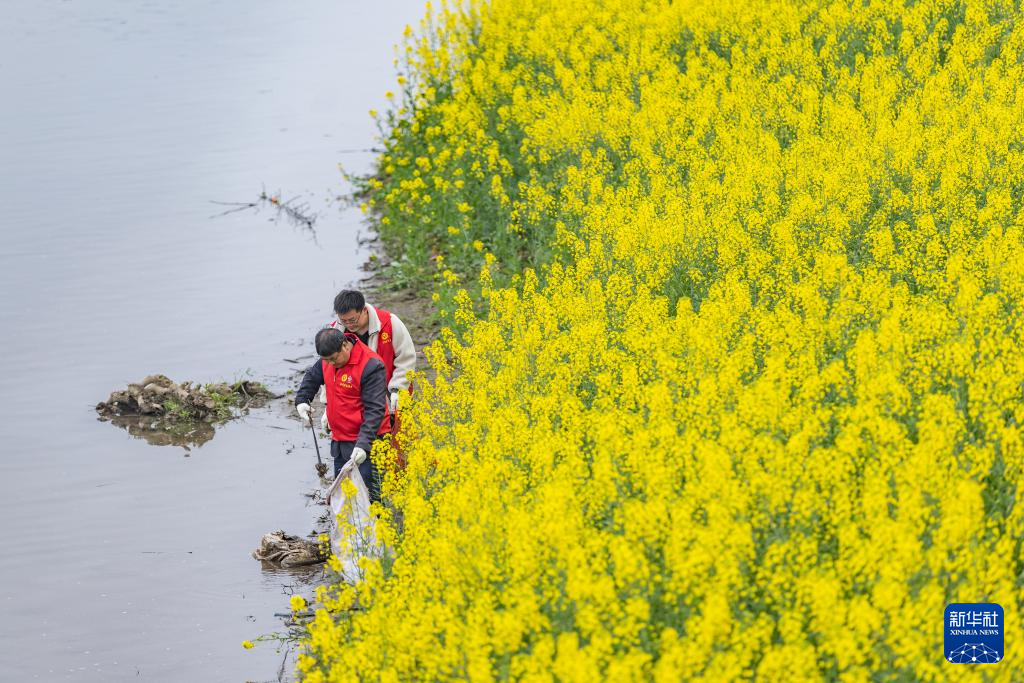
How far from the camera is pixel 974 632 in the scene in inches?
194

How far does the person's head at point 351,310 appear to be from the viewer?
7270mm

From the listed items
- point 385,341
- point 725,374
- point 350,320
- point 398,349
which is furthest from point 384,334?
point 725,374

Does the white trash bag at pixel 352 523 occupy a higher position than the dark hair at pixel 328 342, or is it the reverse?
the dark hair at pixel 328 342

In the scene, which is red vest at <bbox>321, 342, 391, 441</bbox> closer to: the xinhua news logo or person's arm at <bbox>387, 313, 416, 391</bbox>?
person's arm at <bbox>387, 313, 416, 391</bbox>

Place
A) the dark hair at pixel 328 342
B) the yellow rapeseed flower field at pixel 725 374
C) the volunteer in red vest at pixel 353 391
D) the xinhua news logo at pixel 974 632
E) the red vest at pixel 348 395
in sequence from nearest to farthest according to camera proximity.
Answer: the xinhua news logo at pixel 974 632, the yellow rapeseed flower field at pixel 725 374, the dark hair at pixel 328 342, the volunteer in red vest at pixel 353 391, the red vest at pixel 348 395

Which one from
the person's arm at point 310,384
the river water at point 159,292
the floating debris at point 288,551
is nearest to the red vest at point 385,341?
the person's arm at point 310,384

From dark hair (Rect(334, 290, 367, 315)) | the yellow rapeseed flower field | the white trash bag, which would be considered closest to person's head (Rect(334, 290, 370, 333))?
dark hair (Rect(334, 290, 367, 315))

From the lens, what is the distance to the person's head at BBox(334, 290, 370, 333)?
23.9ft

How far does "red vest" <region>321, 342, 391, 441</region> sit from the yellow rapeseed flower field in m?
0.40

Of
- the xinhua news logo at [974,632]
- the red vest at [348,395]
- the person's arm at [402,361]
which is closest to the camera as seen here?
the xinhua news logo at [974,632]

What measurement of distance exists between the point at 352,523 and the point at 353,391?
2.68 feet

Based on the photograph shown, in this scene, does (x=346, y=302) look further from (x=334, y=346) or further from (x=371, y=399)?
(x=371, y=399)

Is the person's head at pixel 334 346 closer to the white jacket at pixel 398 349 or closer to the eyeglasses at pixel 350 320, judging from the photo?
the eyeglasses at pixel 350 320

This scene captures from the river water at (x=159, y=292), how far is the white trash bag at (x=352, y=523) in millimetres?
727
